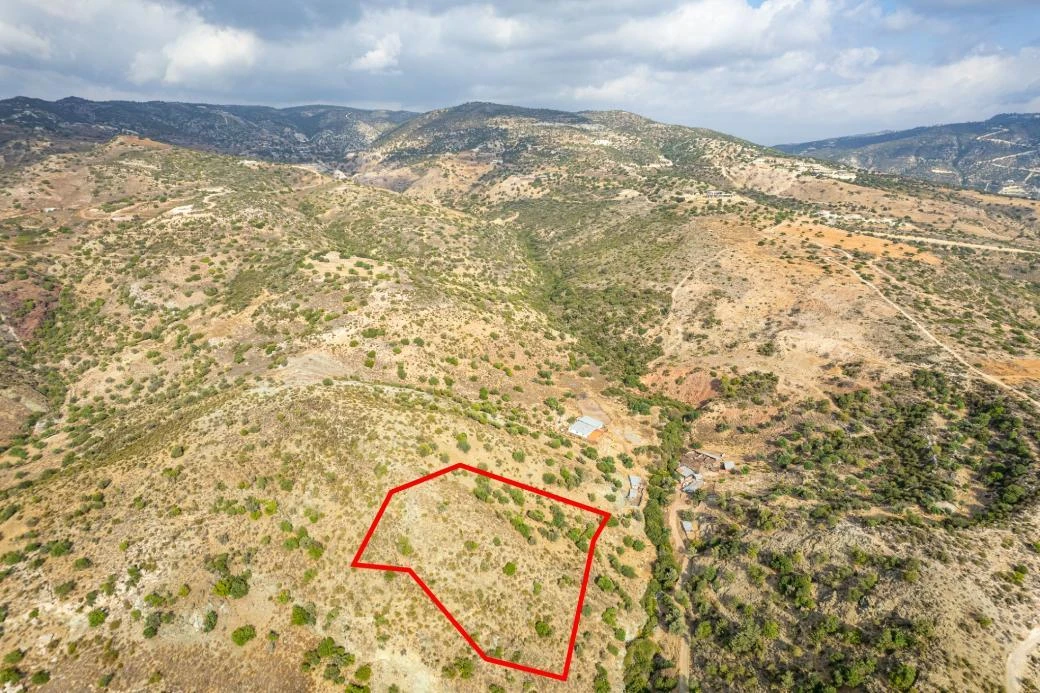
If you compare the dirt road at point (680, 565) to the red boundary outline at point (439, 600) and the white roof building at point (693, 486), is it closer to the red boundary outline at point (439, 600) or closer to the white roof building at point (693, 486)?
the white roof building at point (693, 486)

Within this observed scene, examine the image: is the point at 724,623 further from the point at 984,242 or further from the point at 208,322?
the point at 984,242

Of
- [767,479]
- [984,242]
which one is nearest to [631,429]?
[767,479]

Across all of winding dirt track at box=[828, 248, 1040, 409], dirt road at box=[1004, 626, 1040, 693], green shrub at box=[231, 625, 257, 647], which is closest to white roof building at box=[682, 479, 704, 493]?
dirt road at box=[1004, 626, 1040, 693]

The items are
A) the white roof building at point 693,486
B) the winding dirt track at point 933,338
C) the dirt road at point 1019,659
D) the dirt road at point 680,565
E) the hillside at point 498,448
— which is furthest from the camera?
the winding dirt track at point 933,338

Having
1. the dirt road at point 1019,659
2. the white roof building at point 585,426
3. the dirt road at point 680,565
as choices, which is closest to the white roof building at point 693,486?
the dirt road at point 680,565

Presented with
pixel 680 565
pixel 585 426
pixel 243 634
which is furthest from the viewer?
pixel 585 426

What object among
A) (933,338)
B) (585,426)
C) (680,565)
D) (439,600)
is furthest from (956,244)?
(439,600)

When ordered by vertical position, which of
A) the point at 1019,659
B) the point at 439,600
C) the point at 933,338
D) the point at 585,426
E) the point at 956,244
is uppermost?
the point at 956,244

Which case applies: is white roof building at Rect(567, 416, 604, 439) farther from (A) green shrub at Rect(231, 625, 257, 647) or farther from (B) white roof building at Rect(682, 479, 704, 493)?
(A) green shrub at Rect(231, 625, 257, 647)

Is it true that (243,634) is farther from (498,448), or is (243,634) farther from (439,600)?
(498,448)
